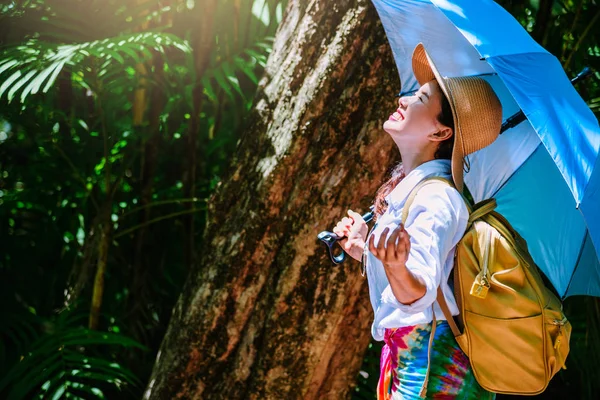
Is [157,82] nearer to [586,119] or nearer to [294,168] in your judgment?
[294,168]

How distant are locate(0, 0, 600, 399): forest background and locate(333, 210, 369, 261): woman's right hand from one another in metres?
1.45

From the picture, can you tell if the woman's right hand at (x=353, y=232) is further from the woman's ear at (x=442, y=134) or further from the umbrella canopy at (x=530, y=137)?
the umbrella canopy at (x=530, y=137)

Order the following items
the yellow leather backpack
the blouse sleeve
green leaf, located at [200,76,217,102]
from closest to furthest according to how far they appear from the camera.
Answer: the blouse sleeve → the yellow leather backpack → green leaf, located at [200,76,217,102]

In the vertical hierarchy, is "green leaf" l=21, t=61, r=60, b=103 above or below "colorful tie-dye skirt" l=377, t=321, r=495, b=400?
above

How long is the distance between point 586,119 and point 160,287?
265cm

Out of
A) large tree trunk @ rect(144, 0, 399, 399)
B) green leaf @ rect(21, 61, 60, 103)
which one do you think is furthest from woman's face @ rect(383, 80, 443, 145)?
green leaf @ rect(21, 61, 60, 103)

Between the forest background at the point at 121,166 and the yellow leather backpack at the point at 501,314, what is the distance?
170 centimetres

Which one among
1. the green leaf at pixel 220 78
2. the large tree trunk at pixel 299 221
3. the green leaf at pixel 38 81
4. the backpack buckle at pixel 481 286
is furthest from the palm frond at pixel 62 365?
the backpack buckle at pixel 481 286

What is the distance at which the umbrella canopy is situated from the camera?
1.66 m

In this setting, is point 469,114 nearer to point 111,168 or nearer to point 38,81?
point 38,81

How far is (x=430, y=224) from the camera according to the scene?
1.65 m

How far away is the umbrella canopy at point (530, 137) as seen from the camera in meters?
1.66

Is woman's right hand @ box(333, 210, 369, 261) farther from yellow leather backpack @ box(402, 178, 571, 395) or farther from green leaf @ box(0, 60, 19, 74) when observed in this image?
green leaf @ box(0, 60, 19, 74)

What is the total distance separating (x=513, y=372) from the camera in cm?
177
